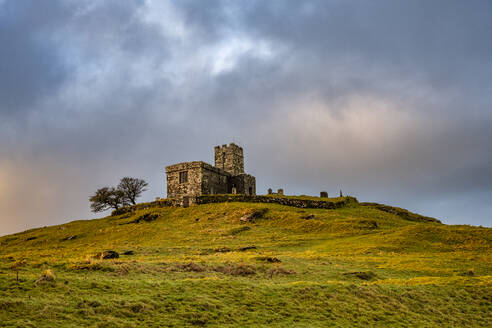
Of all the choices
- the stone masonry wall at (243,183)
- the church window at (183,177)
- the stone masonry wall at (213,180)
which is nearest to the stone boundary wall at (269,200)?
the stone masonry wall at (213,180)

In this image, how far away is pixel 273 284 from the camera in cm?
1797

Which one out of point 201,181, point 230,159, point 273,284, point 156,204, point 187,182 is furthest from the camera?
point 230,159

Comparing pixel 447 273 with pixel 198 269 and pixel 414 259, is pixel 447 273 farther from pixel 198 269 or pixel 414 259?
pixel 198 269

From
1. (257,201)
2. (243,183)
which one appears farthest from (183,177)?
(257,201)

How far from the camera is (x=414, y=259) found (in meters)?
28.8

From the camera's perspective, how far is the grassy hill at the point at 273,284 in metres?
13.0

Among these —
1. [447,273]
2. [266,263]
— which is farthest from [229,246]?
[447,273]

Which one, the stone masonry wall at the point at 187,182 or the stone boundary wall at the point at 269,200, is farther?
the stone masonry wall at the point at 187,182

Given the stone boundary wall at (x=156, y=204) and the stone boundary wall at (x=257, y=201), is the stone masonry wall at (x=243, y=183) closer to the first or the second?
the stone boundary wall at (x=257, y=201)

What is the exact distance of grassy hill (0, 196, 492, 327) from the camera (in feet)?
42.8

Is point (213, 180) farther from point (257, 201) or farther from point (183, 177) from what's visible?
point (257, 201)

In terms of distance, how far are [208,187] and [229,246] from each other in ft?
109

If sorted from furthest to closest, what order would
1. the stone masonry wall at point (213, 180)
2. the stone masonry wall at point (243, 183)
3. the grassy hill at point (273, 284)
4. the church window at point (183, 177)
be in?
1. the stone masonry wall at point (243, 183)
2. the church window at point (183, 177)
3. the stone masonry wall at point (213, 180)
4. the grassy hill at point (273, 284)

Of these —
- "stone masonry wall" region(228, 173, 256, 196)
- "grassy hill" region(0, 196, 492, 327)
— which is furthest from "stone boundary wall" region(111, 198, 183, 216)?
"grassy hill" region(0, 196, 492, 327)
